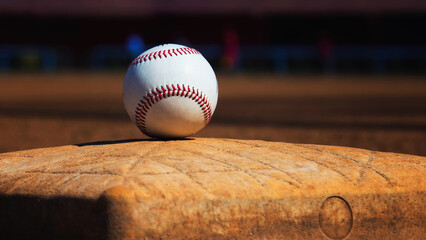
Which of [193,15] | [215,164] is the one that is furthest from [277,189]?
[193,15]

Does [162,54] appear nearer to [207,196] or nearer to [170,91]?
[170,91]

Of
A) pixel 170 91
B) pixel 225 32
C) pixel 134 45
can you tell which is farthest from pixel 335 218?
pixel 134 45

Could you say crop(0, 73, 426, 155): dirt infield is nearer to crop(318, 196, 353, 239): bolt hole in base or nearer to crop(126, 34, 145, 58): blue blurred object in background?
crop(318, 196, 353, 239): bolt hole in base

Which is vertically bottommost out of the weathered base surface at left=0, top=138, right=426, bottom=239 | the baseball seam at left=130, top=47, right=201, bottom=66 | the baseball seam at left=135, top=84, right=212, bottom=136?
the weathered base surface at left=0, top=138, right=426, bottom=239

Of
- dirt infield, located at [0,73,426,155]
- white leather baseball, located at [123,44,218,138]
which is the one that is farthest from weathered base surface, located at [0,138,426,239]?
dirt infield, located at [0,73,426,155]

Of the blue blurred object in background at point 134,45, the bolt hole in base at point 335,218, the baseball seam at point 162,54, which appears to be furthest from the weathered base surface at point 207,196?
the blue blurred object in background at point 134,45

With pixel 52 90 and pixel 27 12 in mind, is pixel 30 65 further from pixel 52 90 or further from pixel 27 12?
pixel 52 90

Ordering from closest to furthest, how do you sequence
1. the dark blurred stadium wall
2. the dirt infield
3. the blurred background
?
the dirt infield
the blurred background
the dark blurred stadium wall

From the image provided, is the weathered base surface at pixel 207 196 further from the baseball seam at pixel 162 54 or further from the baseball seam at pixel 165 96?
the baseball seam at pixel 162 54
